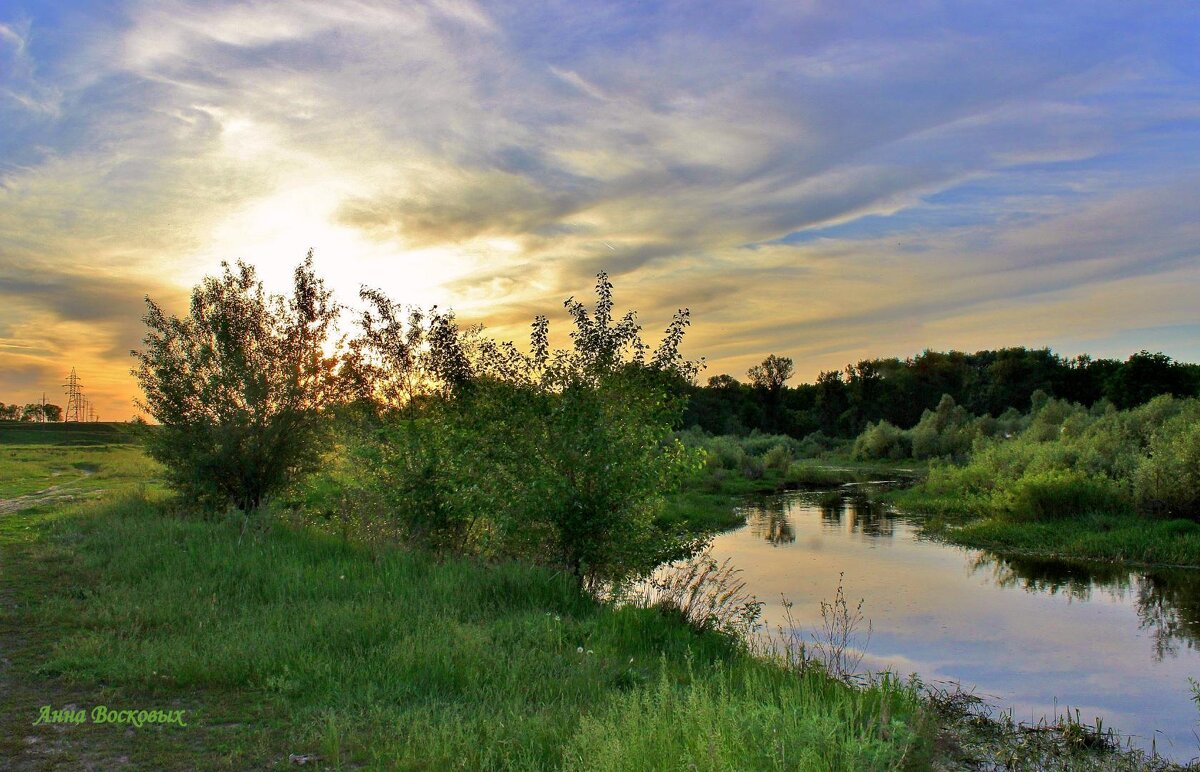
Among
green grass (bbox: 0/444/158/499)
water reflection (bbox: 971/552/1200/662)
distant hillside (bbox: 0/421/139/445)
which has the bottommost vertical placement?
water reflection (bbox: 971/552/1200/662)

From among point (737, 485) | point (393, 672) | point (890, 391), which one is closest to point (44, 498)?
point (393, 672)

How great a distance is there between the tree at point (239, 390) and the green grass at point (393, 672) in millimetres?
5425

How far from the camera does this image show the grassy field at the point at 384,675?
5.71 m

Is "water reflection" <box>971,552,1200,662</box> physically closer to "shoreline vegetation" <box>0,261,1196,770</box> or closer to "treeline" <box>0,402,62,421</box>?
"shoreline vegetation" <box>0,261,1196,770</box>

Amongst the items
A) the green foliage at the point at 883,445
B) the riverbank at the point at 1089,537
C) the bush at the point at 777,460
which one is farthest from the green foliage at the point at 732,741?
the green foliage at the point at 883,445

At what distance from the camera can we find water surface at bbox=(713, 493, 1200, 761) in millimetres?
11500

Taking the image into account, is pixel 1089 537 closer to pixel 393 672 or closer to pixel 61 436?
pixel 393 672

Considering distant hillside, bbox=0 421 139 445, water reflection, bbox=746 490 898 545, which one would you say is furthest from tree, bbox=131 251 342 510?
distant hillside, bbox=0 421 139 445

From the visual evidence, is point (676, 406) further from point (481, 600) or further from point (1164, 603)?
point (1164, 603)

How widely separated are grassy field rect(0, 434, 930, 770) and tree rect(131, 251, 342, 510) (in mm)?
5192

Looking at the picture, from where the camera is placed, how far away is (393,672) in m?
8.06

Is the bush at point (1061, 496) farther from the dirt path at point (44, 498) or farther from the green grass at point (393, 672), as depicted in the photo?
the dirt path at point (44, 498)

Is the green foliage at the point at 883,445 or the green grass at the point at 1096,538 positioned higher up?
the green foliage at the point at 883,445

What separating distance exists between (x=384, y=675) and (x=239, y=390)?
1379 centimetres
